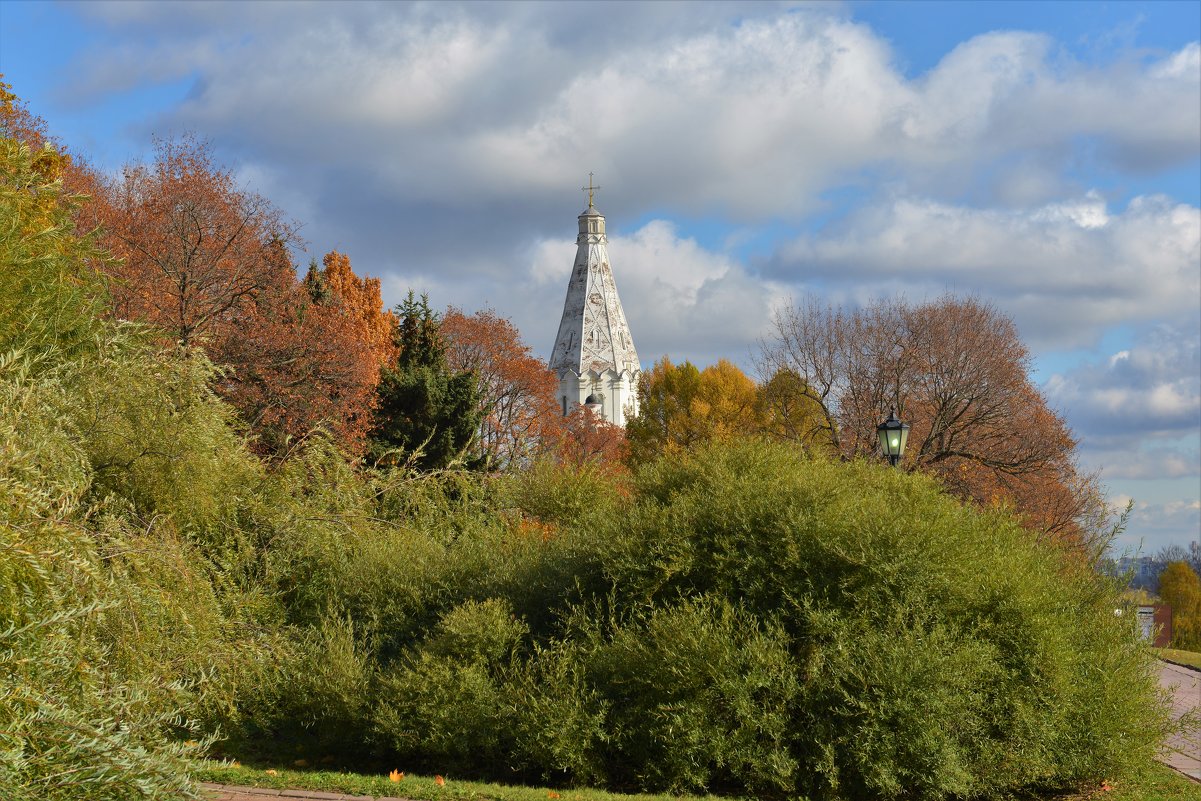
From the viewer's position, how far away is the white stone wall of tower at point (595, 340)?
91.1 metres

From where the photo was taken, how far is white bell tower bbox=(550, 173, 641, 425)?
91.0m

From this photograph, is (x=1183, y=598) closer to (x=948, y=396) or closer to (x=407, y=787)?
(x=948, y=396)

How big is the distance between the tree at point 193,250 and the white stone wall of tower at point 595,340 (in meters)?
62.5

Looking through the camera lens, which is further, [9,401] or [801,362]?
[801,362]

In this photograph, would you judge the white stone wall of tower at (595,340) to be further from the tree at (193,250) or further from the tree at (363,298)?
the tree at (193,250)

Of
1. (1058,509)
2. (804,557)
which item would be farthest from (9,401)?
(1058,509)

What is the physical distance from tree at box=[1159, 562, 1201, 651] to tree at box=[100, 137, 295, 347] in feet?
154

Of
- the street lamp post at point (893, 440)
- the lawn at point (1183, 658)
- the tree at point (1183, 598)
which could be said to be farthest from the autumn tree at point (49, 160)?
the tree at point (1183, 598)

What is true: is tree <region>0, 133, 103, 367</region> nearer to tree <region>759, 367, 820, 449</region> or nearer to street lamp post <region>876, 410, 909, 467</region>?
street lamp post <region>876, 410, 909, 467</region>

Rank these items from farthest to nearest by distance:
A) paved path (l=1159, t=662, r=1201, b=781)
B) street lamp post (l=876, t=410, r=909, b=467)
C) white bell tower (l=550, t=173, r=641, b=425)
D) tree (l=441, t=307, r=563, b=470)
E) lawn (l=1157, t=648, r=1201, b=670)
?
white bell tower (l=550, t=173, r=641, b=425) < tree (l=441, t=307, r=563, b=470) < lawn (l=1157, t=648, r=1201, b=670) < street lamp post (l=876, t=410, r=909, b=467) < paved path (l=1159, t=662, r=1201, b=781)

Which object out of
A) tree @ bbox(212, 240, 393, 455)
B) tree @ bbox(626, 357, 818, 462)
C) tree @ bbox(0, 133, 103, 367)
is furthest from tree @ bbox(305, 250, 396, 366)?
tree @ bbox(0, 133, 103, 367)

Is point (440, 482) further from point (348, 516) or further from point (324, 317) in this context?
point (324, 317)

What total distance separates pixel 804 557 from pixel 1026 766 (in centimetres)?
264

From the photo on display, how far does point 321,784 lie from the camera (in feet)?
29.7
